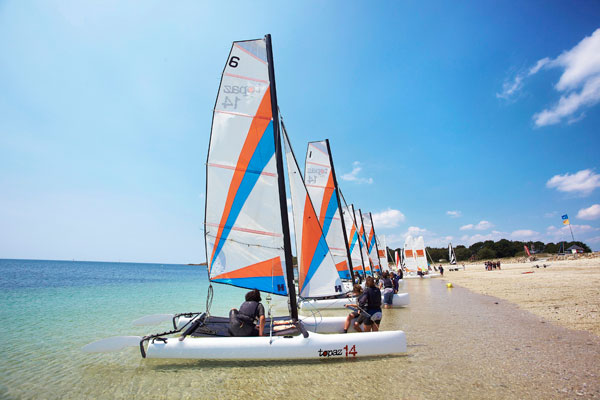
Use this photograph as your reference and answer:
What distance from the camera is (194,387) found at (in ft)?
14.0

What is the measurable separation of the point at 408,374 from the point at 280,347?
86.6 inches

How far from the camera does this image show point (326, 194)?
1258cm

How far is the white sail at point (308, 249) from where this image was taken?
7730mm

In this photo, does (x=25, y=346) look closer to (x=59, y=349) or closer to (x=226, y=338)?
(x=59, y=349)

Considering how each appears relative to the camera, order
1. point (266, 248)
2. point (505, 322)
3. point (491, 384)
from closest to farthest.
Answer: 1. point (491, 384)
2. point (266, 248)
3. point (505, 322)

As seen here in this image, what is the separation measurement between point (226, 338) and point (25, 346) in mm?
6191

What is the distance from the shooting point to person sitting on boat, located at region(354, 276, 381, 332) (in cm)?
624

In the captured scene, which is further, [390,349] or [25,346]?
[25,346]

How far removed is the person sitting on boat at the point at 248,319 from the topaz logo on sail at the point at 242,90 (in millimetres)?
4821

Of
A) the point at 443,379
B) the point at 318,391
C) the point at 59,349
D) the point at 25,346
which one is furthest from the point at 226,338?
the point at 25,346

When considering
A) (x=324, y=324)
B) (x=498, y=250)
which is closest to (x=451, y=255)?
(x=498, y=250)

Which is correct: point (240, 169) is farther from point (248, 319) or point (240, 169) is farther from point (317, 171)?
point (317, 171)

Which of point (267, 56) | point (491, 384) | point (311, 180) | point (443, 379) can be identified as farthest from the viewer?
point (311, 180)

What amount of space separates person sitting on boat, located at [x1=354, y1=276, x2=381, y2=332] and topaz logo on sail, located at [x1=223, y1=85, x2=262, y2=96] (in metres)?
5.37
